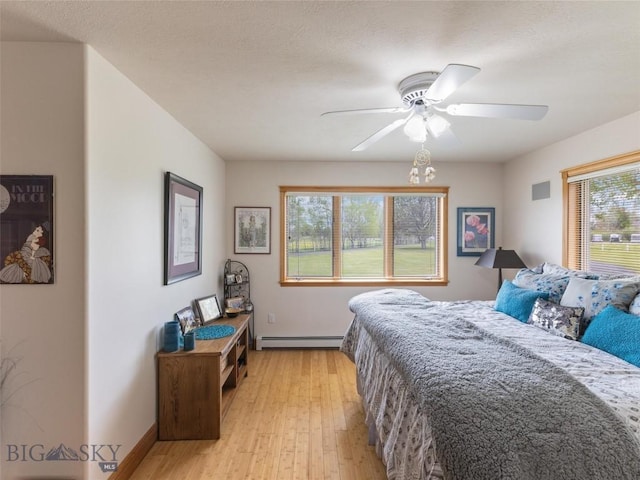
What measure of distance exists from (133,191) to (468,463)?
2143 mm

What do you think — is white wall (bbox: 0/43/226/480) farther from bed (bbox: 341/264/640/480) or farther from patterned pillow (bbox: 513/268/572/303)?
patterned pillow (bbox: 513/268/572/303)

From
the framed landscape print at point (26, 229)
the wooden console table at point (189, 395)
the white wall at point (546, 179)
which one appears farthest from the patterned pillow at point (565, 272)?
the framed landscape print at point (26, 229)

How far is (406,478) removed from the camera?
4.33 ft

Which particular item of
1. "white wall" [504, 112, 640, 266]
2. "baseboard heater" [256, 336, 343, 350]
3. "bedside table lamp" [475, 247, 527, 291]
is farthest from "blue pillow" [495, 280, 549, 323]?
"baseboard heater" [256, 336, 343, 350]

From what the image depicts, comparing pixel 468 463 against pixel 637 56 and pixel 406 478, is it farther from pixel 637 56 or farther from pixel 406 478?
pixel 637 56

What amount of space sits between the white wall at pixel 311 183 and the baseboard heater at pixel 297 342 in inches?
2.7

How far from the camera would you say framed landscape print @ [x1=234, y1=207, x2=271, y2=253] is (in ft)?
13.2

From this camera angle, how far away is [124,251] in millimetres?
1888

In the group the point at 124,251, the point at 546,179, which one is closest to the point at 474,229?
the point at 546,179

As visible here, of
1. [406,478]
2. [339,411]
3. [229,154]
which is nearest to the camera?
[406,478]

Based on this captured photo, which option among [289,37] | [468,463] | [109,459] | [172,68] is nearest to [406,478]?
[468,463]

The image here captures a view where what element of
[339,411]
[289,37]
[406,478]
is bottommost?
[339,411]

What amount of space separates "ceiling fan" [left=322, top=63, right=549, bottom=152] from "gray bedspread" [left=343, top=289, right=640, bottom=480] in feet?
4.02

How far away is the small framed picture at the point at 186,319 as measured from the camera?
2578mm
